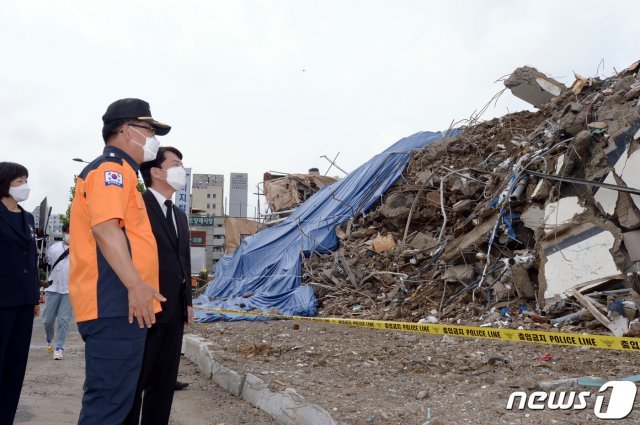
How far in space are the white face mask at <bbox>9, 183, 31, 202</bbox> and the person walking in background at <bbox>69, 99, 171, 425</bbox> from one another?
1730 millimetres

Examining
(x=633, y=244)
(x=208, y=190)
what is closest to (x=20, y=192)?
(x=633, y=244)

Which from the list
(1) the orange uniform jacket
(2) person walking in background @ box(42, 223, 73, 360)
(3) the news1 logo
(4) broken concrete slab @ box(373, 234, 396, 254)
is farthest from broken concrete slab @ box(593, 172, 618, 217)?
(2) person walking in background @ box(42, 223, 73, 360)

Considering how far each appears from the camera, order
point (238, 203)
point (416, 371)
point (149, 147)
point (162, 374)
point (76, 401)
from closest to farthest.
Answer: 1. point (149, 147)
2. point (162, 374)
3. point (76, 401)
4. point (416, 371)
5. point (238, 203)

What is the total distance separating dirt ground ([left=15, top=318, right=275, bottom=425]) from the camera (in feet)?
14.6

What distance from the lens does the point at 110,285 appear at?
251 centimetres

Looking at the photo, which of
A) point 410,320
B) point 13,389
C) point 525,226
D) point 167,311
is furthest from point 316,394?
point 525,226

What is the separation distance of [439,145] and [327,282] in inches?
154

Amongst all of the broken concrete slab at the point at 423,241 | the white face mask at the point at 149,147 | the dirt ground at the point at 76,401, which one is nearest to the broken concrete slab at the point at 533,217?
the broken concrete slab at the point at 423,241

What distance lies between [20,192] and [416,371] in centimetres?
351

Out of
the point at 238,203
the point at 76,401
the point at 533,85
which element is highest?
the point at 533,85

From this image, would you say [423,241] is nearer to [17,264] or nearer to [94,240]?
[17,264]

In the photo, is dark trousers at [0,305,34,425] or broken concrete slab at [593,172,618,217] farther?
broken concrete slab at [593,172,618,217]

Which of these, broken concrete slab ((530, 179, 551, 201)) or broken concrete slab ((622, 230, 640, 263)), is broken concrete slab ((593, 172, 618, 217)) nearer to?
broken concrete slab ((622, 230, 640, 263))

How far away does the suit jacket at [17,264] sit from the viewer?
367 cm
